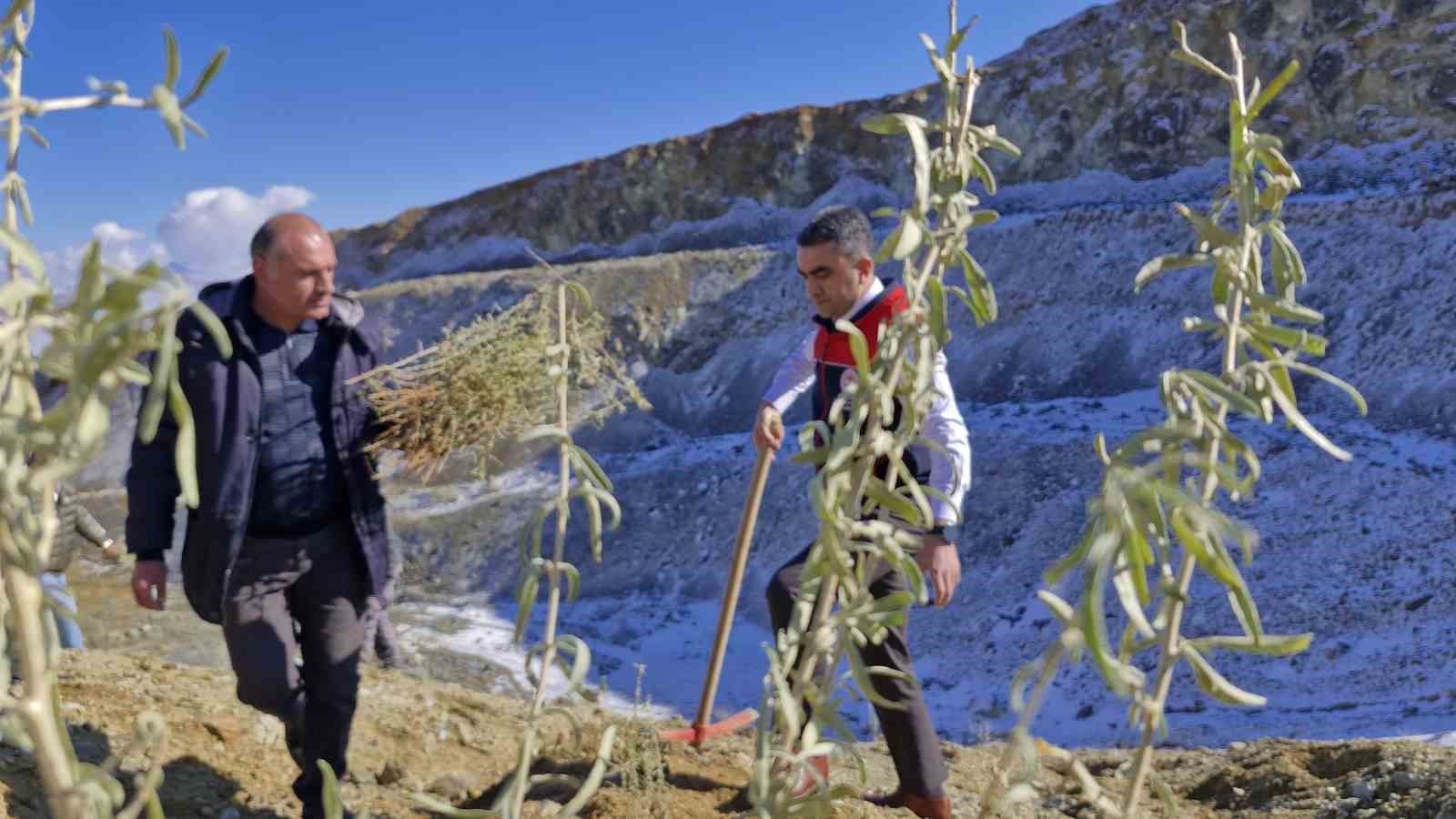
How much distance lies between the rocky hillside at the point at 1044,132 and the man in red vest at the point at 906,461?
16.6 m

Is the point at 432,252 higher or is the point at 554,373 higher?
the point at 432,252

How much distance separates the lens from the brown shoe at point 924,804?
11.0 ft

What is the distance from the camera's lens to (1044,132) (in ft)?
66.2

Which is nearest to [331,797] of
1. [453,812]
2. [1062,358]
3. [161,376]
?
[453,812]

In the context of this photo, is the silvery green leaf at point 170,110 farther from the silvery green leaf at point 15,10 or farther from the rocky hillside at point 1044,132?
the rocky hillside at point 1044,132

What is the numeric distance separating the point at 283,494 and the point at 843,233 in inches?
76.9

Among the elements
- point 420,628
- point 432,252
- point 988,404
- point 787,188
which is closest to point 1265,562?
point 988,404

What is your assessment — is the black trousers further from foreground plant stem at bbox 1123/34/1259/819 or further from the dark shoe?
foreground plant stem at bbox 1123/34/1259/819

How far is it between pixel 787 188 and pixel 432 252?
11.5m

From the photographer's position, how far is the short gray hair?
3.27m

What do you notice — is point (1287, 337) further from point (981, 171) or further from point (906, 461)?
point (906, 461)

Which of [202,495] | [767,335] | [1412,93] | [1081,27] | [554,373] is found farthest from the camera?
[1081,27]

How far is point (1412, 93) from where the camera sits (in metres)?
16.2

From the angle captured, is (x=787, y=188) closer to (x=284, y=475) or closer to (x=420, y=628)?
(x=420, y=628)
